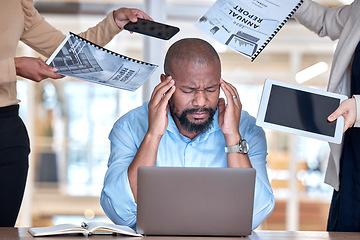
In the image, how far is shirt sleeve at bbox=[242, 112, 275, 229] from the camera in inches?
77.8

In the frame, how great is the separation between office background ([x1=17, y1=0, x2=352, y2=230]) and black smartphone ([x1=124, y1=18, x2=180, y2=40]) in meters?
3.10

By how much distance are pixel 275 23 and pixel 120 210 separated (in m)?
0.98

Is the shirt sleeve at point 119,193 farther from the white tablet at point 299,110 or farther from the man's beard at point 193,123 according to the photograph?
the white tablet at point 299,110

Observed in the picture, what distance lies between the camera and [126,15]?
2400 mm

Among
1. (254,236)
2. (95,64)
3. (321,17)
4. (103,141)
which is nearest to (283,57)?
(103,141)

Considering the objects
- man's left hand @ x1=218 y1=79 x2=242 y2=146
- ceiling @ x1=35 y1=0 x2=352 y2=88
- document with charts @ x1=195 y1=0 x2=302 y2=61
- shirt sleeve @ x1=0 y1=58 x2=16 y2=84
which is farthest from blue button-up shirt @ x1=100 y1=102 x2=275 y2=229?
ceiling @ x1=35 y1=0 x2=352 y2=88

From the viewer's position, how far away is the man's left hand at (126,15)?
236 cm

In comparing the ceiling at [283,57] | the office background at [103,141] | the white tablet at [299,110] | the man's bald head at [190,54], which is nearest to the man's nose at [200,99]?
the man's bald head at [190,54]

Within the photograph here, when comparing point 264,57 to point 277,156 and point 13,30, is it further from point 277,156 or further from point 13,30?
point 13,30

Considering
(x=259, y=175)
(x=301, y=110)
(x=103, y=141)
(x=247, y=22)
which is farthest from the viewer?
(x=103, y=141)

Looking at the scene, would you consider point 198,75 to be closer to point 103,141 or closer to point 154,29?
point 154,29

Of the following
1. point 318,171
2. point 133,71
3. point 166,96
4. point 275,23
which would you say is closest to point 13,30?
point 133,71

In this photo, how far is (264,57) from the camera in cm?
542

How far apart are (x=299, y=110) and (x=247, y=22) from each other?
0.55 meters
